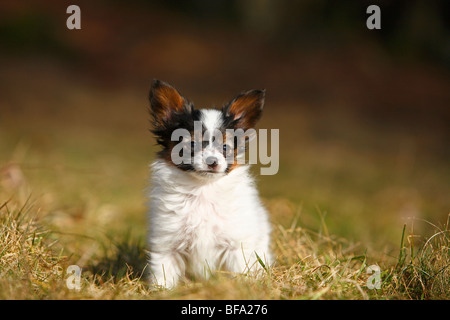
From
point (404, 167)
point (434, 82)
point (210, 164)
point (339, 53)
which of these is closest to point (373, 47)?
point (339, 53)

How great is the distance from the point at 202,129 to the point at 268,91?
11.6 meters

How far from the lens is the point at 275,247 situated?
4.23 meters

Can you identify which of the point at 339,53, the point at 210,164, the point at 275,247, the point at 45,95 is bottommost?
the point at 275,247

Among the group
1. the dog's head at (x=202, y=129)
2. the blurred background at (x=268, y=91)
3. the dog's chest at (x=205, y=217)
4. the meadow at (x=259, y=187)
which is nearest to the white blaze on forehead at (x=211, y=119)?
the dog's head at (x=202, y=129)

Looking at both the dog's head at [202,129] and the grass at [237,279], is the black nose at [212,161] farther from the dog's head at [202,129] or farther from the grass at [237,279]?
the grass at [237,279]

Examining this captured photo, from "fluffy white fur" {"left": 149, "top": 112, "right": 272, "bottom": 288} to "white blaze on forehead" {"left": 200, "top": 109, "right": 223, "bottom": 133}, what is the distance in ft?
0.08

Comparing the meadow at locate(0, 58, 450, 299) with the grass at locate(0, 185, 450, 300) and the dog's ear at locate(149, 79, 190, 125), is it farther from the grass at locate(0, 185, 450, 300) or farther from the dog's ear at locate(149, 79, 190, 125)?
the dog's ear at locate(149, 79, 190, 125)

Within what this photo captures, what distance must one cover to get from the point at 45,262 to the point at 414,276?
95.0 inches

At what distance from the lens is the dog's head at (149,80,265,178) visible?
3334mm

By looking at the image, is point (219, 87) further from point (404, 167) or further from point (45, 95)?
point (404, 167)

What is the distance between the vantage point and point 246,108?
3596mm

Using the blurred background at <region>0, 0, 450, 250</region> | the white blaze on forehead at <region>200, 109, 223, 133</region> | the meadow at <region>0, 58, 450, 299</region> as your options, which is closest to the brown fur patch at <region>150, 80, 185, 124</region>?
the white blaze on forehead at <region>200, 109, 223, 133</region>

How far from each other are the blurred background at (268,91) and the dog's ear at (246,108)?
259 cm
